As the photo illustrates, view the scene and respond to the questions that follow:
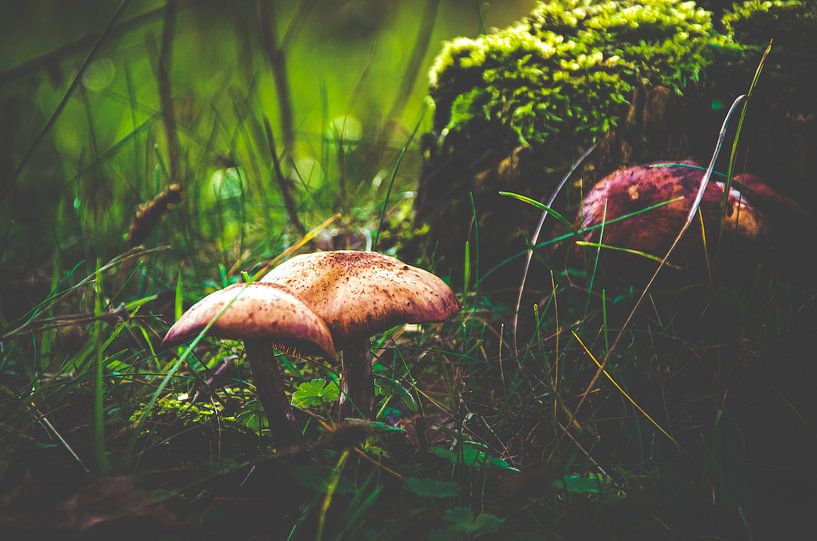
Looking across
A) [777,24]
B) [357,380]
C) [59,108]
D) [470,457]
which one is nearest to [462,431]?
[470,457]

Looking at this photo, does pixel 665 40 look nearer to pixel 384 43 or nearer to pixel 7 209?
pixel 7 209

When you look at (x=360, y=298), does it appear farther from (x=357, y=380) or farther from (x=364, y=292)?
(x=357, y=380)

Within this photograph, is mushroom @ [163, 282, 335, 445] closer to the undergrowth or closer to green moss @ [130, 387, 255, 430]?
the undergrowth

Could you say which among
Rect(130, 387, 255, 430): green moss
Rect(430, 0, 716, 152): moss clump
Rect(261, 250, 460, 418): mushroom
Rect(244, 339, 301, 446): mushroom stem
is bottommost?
Rect(130, 387, 255, 430): green moss

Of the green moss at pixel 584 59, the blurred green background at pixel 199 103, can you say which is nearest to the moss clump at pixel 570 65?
the green moss at pixel 584 59

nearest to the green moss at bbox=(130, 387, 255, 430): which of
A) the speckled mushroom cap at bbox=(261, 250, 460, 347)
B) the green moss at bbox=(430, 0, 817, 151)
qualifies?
the speckled mushroom cap at bbox=(261, 250, 460, 347)

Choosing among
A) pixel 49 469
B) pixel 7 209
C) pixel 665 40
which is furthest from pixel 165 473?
pixel 7 209
